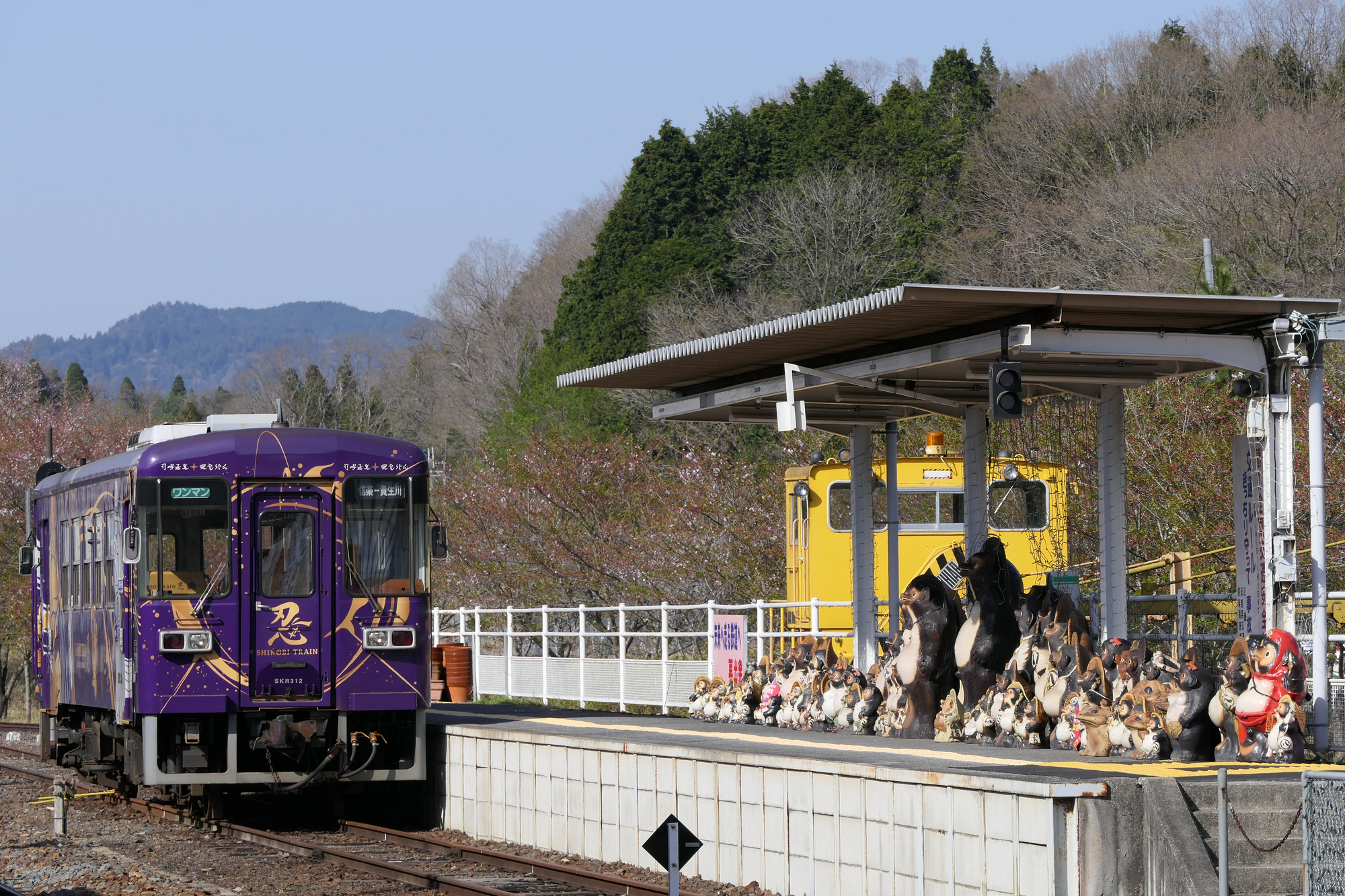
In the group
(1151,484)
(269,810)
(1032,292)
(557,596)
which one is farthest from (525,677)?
(1032,292)

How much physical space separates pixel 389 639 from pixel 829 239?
32.9m

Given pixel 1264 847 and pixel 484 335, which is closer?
pixel 1264 847

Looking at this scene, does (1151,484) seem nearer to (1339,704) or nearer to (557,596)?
(1339,704)

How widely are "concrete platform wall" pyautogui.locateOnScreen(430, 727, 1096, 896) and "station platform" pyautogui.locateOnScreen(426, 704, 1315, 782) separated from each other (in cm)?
13

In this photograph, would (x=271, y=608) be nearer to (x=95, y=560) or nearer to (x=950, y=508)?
(x=95, y=560)

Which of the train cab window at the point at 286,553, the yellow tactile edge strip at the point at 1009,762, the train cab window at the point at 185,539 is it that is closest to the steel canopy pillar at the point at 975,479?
the yellow tactile edge strip at the point at 1009,762

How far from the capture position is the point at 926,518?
69.1 feet

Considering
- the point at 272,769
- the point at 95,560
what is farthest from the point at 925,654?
the point at 95,560

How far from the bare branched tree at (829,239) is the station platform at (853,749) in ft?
92.3

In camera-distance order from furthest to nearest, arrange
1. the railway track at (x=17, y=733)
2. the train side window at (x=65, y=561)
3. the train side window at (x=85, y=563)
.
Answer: the railway track at (x=17, y=733) < the train side window at (x=65, y=561) < the train side window at (x=85, y=563)

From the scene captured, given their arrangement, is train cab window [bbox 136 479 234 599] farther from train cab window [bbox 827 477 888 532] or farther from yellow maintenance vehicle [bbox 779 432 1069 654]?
train cab window [bbox 827 477 888 532]

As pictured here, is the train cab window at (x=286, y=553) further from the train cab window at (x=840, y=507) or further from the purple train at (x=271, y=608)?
the train cab window at (x=840, y=507)

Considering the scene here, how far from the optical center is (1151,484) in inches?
884

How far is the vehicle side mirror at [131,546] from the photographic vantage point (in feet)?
47.2
